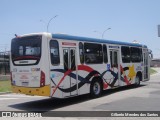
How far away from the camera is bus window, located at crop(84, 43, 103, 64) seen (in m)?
14.4

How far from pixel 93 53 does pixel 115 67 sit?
103 inches

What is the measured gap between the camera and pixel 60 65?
1239 centimetres

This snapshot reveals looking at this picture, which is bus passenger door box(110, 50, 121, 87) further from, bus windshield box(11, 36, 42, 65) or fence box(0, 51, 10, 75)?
fence box(0, 51, 10, 75)

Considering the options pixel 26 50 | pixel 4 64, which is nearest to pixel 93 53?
pixel 26 50

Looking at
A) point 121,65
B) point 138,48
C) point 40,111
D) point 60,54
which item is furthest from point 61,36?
point 138,48

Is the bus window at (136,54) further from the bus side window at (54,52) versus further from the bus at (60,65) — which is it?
the bus side window at (54,52)

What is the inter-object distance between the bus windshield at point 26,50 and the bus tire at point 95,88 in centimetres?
381

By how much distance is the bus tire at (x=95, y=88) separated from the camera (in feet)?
48.2

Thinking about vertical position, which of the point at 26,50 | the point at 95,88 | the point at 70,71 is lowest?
the point at 95,88

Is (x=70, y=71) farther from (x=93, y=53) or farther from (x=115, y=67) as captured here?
(x=115, y=67)

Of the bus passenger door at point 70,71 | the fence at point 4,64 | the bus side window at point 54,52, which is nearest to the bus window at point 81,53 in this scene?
the bus passenger door at point 70,71

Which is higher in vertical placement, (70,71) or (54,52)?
(54,52)

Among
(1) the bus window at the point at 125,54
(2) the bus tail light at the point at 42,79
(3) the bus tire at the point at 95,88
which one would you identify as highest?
(1) the bus window at the point at 125,54

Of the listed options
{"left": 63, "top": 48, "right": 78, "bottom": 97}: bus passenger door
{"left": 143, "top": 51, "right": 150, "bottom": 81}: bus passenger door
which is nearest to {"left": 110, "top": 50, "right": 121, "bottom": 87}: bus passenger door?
{"left": 63, "top": 48, "right": 78, "bottom": 97}: bus passenger door
